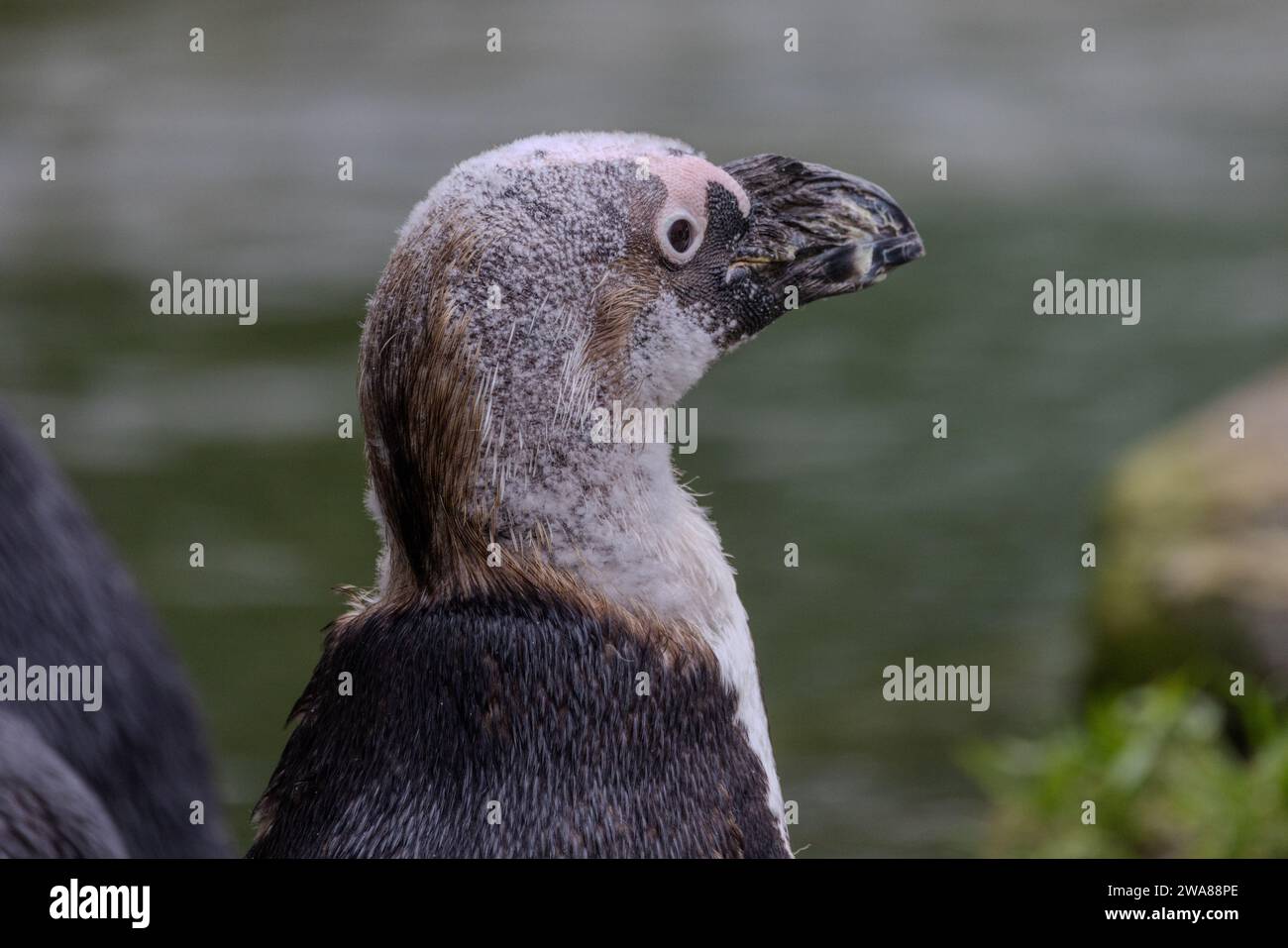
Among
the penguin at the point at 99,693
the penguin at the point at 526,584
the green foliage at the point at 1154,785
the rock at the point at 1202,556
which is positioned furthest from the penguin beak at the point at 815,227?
the rock at the point at 1202,556

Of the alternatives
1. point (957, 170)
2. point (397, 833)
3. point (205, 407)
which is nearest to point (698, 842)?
point (397, 833)

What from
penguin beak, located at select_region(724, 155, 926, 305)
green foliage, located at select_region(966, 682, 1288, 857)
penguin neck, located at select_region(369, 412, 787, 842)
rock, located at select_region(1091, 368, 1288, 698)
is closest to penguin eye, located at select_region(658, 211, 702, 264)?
penguin beak, located at select_region(724, 155, 926, 305)

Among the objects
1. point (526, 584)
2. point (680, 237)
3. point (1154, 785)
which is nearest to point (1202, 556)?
point (1154, 785)

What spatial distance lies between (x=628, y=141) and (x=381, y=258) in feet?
24.6

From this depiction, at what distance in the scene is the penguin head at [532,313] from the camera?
6.58ft

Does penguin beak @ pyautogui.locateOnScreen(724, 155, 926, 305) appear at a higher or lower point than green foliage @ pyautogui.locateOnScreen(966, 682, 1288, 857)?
higher

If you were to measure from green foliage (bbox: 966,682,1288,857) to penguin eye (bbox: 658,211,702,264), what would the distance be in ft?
7.71

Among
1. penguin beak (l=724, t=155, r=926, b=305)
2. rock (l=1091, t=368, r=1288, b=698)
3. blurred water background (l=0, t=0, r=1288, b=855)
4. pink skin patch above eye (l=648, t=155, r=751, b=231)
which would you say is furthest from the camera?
blurred water background (l=0, t=0, r=1288, b=855)

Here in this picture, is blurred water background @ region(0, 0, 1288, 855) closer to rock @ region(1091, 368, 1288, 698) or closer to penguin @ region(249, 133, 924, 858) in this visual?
rock @ region(1091, 368, 1288, 698)

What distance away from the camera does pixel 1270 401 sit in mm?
5254

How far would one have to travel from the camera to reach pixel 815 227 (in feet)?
7.77

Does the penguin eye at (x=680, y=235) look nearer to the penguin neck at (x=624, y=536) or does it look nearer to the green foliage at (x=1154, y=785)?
the penguin neck at (x=624, y=536)

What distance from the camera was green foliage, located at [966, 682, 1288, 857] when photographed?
402 cm

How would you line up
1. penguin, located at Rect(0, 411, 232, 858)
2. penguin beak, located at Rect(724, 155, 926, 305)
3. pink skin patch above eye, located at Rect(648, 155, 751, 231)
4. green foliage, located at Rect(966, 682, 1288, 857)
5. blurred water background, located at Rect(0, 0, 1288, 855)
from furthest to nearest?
blurred water background, located at Rect(0, 0, 1288, 855), green foliage, located at Rect(966, 682, 1288, 857), penguin, located at Rect(0, 411, 232, 858), penguin beak, located at Rect(724, 155, 926, 305), pink skin patch above eye, located at Rect(648, 155, 751, 231)
